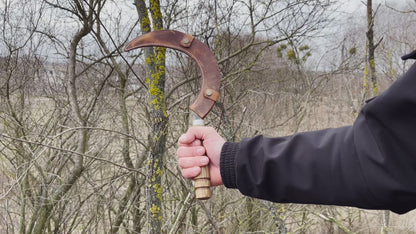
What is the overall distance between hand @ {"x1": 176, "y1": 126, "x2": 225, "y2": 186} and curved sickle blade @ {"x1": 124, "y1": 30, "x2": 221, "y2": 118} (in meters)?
0.16

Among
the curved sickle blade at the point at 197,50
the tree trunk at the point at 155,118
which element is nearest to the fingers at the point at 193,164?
the curved sickle blade at the point at 197,50

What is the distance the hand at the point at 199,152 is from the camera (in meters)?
1.21

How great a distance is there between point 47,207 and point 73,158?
2.11ft

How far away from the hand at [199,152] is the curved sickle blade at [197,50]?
0.52 ft

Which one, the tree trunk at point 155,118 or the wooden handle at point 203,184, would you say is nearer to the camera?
the wooden handle at point 203,184

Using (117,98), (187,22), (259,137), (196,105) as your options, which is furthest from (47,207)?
(259,137)

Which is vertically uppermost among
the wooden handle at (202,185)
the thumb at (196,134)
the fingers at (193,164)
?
the thumb at (196,134)

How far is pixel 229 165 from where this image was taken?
1116 millimetres

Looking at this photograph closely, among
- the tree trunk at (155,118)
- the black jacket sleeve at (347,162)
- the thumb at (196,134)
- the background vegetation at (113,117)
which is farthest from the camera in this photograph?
the background vegetation at (113,117)

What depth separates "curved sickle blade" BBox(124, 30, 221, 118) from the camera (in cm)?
139

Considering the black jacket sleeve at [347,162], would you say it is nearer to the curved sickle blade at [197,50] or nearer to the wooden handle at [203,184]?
the wooden handle at [203,184]

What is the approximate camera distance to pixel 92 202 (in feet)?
10.7

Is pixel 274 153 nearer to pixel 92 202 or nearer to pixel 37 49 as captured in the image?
pixel 92 202

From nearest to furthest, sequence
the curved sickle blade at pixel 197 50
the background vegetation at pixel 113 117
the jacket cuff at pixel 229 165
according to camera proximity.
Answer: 1. the jacket cuff at pixel 229 165
2. the curved sickle blade at pixel 197 50
3. the background vegetation at pixel 113 117
